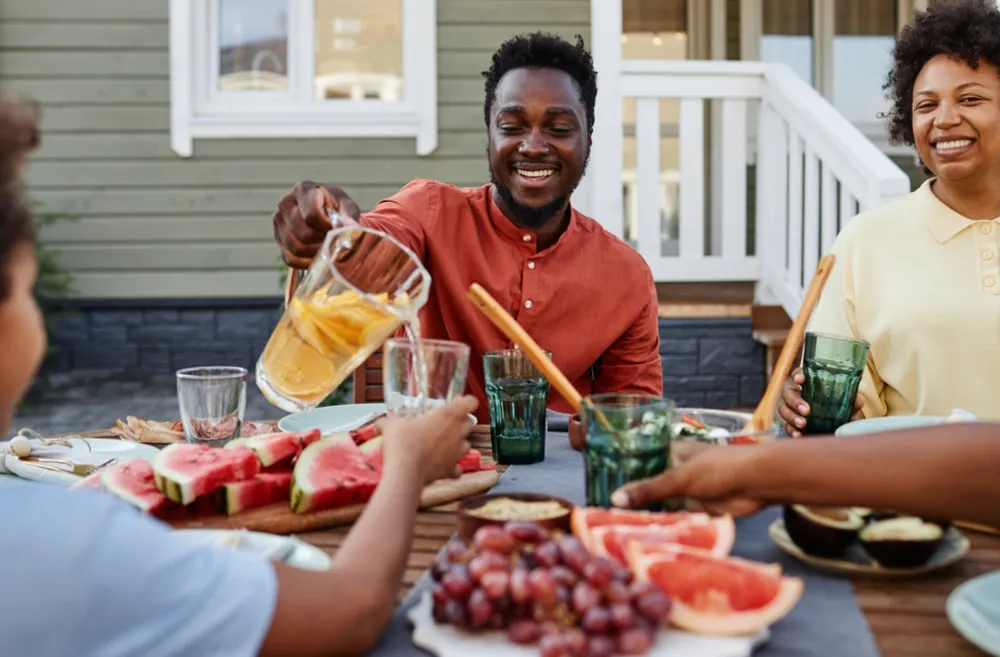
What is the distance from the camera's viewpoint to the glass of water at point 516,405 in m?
2.04

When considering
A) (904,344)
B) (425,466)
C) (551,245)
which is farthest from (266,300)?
(425,466)

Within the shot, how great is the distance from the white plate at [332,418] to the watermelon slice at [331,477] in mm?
457

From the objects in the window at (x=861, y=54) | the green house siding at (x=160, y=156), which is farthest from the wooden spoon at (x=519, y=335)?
the window at (x=861, y=54)

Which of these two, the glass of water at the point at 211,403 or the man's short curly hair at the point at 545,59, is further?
the man's short curly hair at the point at 545,59

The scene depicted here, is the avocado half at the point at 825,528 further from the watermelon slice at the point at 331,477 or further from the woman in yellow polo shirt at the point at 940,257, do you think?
the woman in yellow polo shirt at the point at 940,257

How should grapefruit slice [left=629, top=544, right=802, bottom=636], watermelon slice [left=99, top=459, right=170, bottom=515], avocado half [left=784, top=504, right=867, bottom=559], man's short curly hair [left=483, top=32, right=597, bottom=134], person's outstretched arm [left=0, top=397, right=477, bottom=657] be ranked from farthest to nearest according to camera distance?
1. man's short curly hair [left=483, top=32, right=597, bottom=134]
2. watermelon slice [left=99, top=459, right=170, bottom=515]
3. avocado half [left=784, top=504, right=867, bottom=559]
4. grapefruit slice [left=629, top=544, right=802, bottom=636]
5. person's outstretched arm [left=0, top=397, right=477, bottom=657]

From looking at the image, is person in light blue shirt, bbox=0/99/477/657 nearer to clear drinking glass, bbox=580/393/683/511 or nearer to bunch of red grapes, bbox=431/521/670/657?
bunch of red grapes, bbox=431/521/670/657

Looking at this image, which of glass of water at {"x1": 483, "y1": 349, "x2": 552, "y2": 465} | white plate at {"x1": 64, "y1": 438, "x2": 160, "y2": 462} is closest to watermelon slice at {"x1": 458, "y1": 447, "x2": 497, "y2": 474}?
glass of water at {"x1": 483, "y1": 349, "x2": 552, "y2": 465}

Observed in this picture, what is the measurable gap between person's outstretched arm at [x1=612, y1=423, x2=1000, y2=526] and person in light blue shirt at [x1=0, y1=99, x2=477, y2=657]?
0.46 m

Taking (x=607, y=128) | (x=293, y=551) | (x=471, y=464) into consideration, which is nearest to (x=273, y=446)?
(x=471, y=464)

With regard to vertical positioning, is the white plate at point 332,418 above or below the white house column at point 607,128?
below

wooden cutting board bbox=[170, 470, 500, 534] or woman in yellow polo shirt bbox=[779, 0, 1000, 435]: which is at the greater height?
woman in yellow polo shirt bbox=[779, 0, 1000, 435]

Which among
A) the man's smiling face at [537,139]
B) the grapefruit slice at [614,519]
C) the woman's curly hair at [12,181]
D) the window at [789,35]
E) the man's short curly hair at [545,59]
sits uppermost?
the window at [789,35]

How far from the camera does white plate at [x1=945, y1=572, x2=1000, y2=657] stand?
3.49 feet
